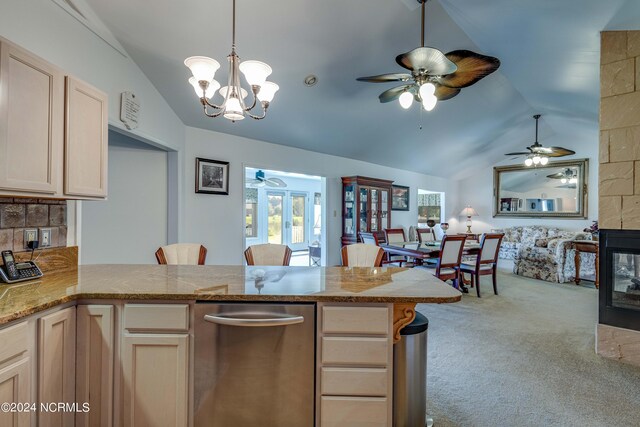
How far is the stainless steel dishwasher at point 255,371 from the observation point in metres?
1.50

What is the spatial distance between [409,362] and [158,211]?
3.22m

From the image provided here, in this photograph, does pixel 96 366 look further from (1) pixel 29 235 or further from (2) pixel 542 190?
(2) pixel 542 190

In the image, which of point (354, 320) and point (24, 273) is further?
point (24, 273)

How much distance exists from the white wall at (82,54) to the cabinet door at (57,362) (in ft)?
5.33

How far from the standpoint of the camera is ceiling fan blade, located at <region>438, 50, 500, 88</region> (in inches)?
Result: 91.4

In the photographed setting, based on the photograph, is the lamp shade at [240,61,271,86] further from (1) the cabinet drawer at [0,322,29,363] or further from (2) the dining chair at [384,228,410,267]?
(2) the dining chair at [384,228,410,267]

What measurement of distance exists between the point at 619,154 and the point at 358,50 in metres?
2.51

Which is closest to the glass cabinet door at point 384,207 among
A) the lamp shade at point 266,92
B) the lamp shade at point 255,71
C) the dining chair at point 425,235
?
the dining chair at point 425,235

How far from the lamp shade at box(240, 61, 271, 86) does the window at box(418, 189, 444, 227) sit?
24.3 feet

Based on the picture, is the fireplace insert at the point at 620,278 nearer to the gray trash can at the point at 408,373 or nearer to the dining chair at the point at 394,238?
the gray trash can at the point at 408,373

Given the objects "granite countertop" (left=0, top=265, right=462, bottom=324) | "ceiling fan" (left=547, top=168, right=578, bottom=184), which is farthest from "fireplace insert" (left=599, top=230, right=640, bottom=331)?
"ceiling fan" (left=547, top=168, right=578, bottom=184)

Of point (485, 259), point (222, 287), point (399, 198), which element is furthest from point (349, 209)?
point (222, 287)

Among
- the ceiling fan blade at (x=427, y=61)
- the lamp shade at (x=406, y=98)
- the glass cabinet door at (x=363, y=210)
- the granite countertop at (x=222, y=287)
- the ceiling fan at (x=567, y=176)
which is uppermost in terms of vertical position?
the ceiling fan blade at (x=427, y=61)

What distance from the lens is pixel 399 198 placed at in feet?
24.3
